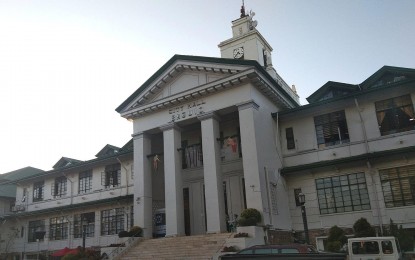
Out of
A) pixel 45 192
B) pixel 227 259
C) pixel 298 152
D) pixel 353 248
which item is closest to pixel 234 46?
pixel 298 152

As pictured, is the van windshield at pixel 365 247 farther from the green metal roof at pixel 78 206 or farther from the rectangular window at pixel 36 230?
the rectangular window at pixel 36 230

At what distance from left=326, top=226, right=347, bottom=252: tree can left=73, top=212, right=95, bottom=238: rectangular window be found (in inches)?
855

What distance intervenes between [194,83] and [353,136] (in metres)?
11.4

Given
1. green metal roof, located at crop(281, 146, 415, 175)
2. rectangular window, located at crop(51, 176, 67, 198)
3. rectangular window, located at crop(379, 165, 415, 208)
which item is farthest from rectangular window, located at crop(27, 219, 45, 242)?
rectangular window, located at crop(379, 165, 415, 208)

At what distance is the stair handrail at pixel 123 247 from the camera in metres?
24.6

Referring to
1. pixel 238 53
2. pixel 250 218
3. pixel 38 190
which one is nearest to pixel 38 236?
pixel 38 190

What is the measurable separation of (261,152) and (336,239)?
6760 mm

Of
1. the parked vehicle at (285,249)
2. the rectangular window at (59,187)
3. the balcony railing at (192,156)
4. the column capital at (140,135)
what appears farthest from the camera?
the rectangular window at (59,187)

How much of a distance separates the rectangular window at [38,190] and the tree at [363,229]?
3149 centimetres

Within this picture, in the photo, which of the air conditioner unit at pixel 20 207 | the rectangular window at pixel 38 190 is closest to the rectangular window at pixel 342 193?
the rectangular window at pixel 38 190

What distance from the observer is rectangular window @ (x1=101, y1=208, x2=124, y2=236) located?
33969 millimetres

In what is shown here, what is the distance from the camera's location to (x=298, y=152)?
89.6 ft

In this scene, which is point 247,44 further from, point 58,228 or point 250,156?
point 58,228

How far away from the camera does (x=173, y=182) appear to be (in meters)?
27.5
